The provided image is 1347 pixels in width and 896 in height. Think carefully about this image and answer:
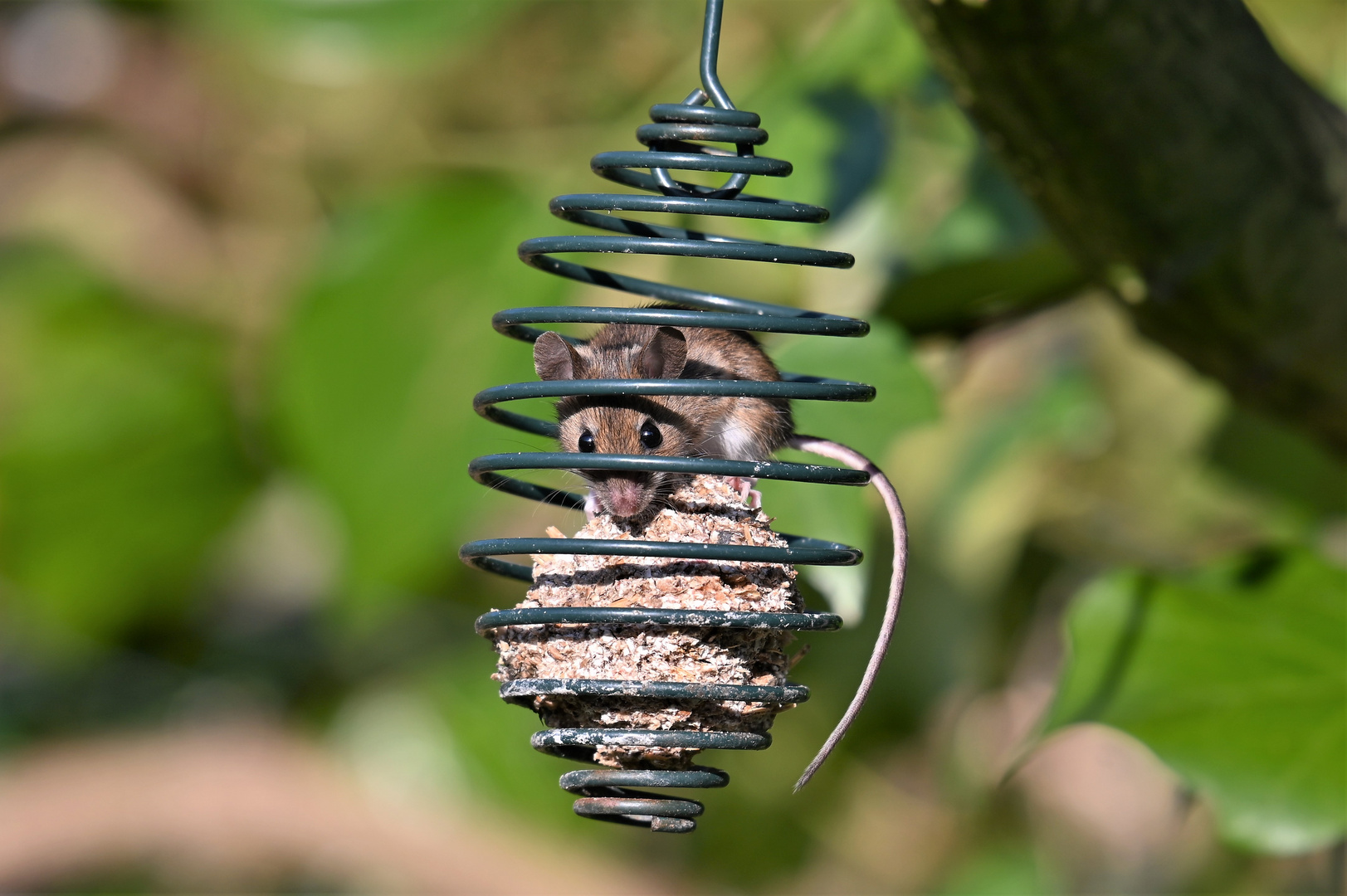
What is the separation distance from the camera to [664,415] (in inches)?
74.2

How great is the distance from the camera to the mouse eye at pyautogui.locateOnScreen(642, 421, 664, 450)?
1.84m

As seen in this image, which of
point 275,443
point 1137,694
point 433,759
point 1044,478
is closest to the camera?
point 1137,694

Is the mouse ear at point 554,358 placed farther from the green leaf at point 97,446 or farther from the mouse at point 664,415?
the green leaf at point 97,446

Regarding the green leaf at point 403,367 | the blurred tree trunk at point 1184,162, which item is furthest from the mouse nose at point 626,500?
the green leaf at point 403,367

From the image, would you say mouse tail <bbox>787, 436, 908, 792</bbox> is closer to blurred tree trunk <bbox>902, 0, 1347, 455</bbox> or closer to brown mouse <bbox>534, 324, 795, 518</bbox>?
brown mouse <bbox>534, 324, 795, 518</bbox>

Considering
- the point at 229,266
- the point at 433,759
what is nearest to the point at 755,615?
the point at 433,759

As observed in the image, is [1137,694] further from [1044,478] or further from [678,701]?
[1044,478]

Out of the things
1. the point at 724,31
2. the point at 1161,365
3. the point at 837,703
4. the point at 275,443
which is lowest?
the point at 837,703

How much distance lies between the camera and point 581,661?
1.30 m

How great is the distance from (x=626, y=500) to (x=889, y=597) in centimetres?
32

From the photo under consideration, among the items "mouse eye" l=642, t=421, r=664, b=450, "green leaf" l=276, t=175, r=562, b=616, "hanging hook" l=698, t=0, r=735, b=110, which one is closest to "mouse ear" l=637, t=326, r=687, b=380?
"mouse eye" l=642, t=421, r=664, b=450

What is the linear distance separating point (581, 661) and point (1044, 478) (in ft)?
6.80

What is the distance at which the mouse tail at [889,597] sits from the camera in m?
1.25

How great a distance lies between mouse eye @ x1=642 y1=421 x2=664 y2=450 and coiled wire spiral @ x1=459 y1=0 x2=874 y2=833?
51cm
